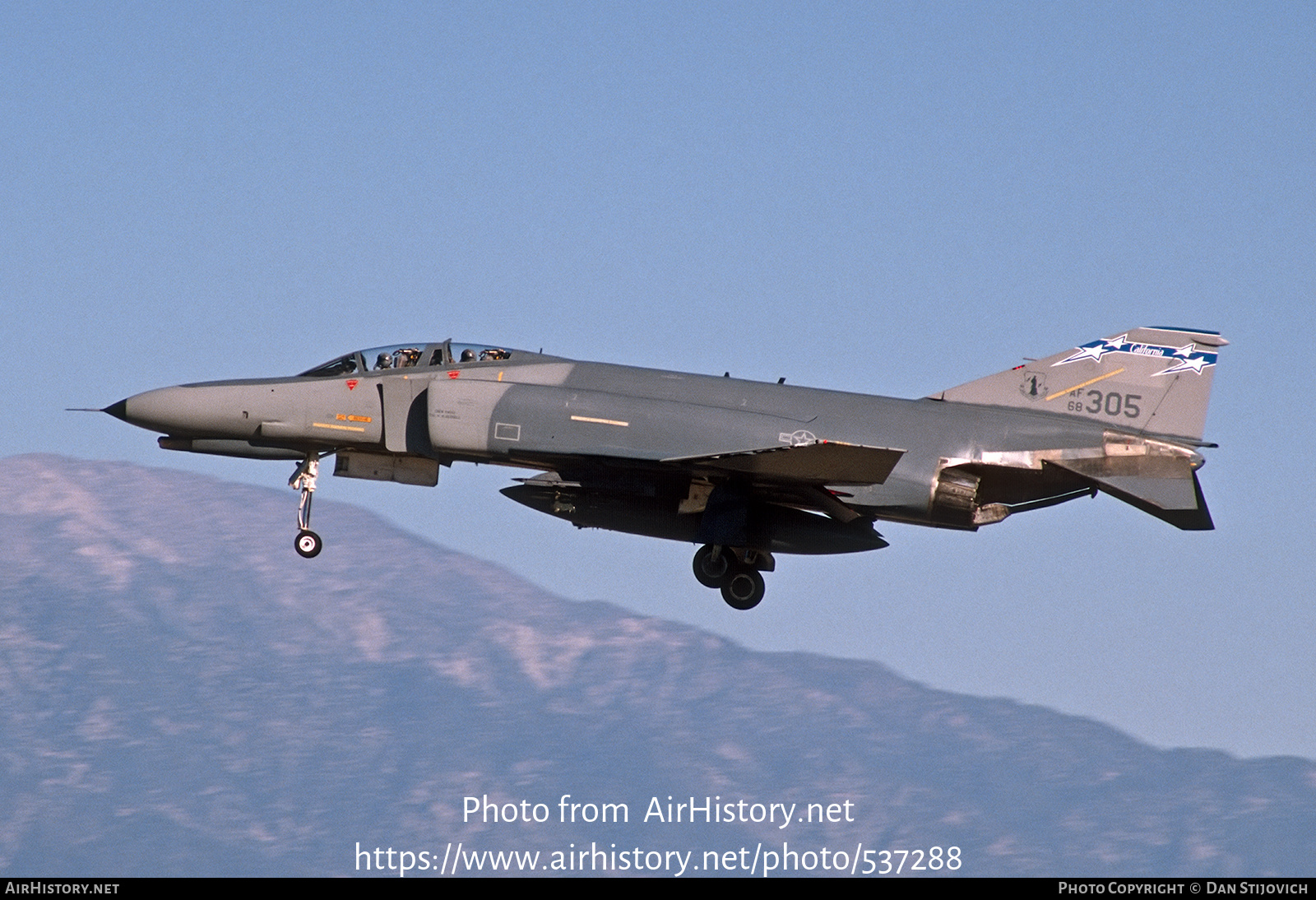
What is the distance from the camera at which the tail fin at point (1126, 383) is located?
75.0 feet

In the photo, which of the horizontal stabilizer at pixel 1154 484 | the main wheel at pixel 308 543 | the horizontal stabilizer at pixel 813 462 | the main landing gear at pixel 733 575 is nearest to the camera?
the horizontal stabilizer at pixel 813 462

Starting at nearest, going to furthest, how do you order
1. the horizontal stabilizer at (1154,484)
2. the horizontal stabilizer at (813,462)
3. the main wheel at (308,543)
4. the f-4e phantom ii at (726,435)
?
the horizontal stabilizer at (813,462)
the f-4e phantom ii at (726,435)
the horizontal stabilizer at (1154,484)
the main wheel at (308,543)

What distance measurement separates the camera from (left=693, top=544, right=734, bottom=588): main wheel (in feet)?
77.1

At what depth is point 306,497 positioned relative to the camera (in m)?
23.1

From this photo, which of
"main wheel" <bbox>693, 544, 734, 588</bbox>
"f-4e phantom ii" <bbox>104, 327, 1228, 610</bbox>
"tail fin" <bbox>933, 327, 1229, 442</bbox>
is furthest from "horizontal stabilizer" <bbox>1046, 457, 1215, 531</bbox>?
"main wheel" <bbox>693, 544, 734, 588</bbox>

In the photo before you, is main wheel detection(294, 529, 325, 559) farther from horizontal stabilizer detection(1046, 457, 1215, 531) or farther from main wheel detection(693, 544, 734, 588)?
horizontal stabilizer detection(1046, 457, 1215, 531)

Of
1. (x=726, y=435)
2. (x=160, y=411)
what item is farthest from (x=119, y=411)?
(x=726, y=435)

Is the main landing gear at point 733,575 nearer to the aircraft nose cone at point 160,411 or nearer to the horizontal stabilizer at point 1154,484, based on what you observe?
the horizontal stabilizer at point 1154,484

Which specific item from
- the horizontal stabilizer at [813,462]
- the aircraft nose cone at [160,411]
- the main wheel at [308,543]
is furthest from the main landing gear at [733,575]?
the aircraft nose cone at [160,411]

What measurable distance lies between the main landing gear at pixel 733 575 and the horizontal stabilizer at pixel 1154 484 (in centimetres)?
444

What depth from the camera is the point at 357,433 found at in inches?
899
